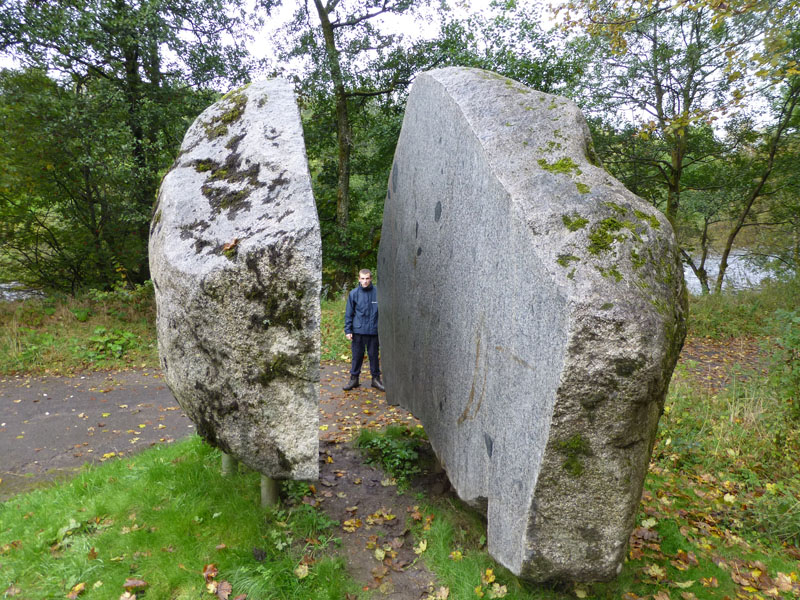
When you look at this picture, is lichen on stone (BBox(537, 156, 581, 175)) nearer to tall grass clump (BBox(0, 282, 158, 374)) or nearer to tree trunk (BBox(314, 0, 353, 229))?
tall grass clump (BBox(0, 282, 158, 374))

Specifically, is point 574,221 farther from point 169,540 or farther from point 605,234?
point 169,540

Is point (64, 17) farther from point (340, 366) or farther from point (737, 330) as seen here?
point (737, 330)

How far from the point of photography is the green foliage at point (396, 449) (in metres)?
4.25

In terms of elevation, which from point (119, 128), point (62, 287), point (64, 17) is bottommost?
point (62, 287)

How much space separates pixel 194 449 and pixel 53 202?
29.8ft

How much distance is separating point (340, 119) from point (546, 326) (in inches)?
470

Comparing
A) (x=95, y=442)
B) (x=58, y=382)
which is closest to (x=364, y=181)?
(x=58, y=382)

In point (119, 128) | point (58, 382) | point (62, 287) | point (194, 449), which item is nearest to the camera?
point (194, 449)

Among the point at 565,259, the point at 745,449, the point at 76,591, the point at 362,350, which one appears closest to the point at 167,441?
the point at 362,350

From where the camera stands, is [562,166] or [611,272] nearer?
[611,272]

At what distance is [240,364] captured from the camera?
268 cm

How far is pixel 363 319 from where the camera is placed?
6.82 metres

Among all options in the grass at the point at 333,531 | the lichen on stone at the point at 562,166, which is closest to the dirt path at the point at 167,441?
the grass at the point at 333,531

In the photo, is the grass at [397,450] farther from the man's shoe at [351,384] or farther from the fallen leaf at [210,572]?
the man's shoe at [351,384]
